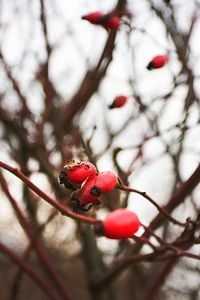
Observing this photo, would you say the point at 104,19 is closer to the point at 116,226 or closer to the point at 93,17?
the point at 93,17

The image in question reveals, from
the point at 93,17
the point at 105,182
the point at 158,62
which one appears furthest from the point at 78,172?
the point at 93,17

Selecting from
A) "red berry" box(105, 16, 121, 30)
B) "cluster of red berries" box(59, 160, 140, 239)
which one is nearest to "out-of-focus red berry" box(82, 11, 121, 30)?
"red berry" box(105, 16, 121, 30)

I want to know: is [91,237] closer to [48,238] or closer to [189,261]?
[189,261]

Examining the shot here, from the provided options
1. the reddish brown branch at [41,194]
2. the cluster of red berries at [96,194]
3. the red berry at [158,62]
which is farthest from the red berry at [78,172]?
the red berry at [158,62]

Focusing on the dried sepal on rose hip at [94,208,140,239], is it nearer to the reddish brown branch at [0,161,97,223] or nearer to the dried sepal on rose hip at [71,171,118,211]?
the reddish brown branch at [0,161,97,223]

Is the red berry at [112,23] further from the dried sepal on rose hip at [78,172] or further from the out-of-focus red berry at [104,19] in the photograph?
the dried sepal on rose hip at [78,172]

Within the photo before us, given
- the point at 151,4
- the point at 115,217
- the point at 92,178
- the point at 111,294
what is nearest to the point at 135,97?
the point at 151,4

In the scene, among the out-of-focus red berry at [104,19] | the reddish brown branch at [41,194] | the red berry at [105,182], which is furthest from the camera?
the out-of-focus red berry at [104,19]

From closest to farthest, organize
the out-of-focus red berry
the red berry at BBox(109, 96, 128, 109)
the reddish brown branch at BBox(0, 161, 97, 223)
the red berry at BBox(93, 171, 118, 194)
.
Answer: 1. the reddish brown branch at BBox(0, 161, 97, 223)
2. the red berry at BBox(93, 171, 118, 194)
3. the out-of-focus red berry
4. the red berry at BBox(109, 96, 128, 109)
